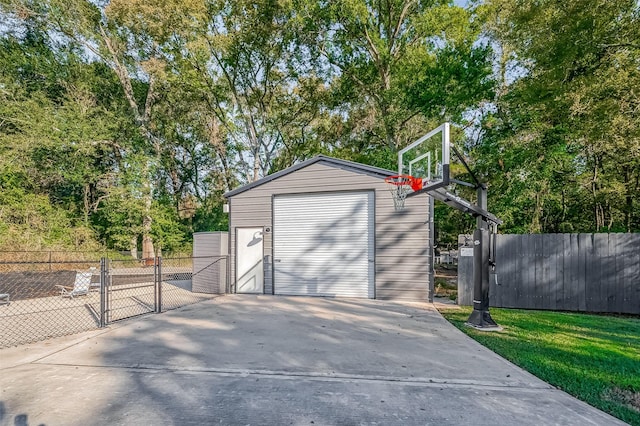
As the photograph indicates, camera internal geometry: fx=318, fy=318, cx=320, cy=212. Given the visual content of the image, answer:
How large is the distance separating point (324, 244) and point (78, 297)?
6.93 m

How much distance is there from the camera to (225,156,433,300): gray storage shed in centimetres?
819

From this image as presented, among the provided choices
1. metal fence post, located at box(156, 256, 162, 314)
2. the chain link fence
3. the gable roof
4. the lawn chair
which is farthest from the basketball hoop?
the lawn chair

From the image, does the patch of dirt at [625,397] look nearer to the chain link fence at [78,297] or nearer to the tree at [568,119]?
the chain link fence at [78,297]

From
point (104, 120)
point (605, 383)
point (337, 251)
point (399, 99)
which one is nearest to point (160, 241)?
point (104, 120)

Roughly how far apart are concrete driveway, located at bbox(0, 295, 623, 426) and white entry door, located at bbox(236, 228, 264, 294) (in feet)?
11.8

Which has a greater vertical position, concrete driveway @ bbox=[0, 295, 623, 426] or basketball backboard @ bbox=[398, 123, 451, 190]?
basketball backboard @ bbox=[398, 123, 451, 190]

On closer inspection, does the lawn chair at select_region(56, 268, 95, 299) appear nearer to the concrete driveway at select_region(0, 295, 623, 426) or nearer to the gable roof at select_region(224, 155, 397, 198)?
the concrete driveway at select_region(0, 295, 623, 426)

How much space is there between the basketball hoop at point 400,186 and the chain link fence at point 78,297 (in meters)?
5.12

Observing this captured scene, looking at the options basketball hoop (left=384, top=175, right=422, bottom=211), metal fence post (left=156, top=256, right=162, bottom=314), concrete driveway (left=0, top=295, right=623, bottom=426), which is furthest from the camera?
basketball hoop (left=384, top=175, right=422, bottom=211)

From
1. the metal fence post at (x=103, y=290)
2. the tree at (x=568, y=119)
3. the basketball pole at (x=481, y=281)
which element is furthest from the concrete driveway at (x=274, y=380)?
the tree at (x=568, y=119)

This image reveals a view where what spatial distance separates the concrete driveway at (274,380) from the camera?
8.82 feet

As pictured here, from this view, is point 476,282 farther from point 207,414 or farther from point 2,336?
point 2,336

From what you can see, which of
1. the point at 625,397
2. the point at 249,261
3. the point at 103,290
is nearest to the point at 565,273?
the point at 625,397

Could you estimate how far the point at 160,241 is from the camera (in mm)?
18562
